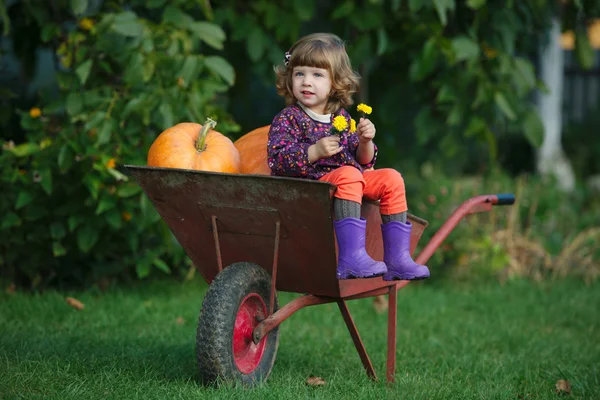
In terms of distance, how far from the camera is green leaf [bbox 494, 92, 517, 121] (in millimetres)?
5203

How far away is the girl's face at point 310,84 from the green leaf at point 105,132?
136 cm

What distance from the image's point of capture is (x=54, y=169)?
16.3 ft

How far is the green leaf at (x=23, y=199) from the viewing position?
15.8ft

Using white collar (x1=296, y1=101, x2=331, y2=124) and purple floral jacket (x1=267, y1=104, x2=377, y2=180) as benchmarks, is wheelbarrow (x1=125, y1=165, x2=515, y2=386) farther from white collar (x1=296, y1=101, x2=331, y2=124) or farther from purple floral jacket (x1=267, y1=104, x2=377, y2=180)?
white collar (x1=296, y1=101, x2=331, y2=124)

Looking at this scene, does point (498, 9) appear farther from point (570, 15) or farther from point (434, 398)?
point (434, 398)

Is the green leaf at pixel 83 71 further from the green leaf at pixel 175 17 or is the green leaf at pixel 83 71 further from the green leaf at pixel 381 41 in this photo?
the green leaf at pixel 381 41

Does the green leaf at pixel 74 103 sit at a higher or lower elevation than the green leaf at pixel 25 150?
higher

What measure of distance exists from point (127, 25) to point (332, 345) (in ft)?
6.16

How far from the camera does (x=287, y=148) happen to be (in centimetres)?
331

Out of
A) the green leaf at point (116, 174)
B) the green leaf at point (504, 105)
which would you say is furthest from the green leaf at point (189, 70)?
the green leaf at point (504, 105)

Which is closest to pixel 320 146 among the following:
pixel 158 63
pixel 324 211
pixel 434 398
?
pixel 324 211

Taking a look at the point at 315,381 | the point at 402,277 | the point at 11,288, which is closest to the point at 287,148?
the point at 402,277

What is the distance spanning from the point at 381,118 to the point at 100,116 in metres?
2.06

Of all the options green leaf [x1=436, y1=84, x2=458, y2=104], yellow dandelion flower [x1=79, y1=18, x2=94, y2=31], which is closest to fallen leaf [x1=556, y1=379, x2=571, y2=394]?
green leaf [x1=436, y1=84, x2=458, y2=104]
